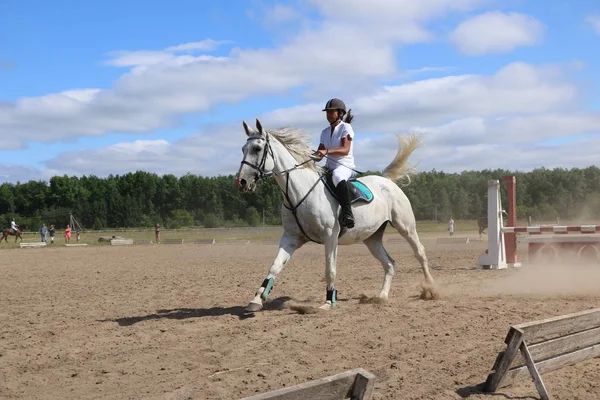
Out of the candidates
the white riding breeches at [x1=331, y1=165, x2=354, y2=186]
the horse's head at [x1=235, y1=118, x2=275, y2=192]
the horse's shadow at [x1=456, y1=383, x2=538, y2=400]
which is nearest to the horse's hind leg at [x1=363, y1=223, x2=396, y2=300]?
the white riding breeches at [x1=331, y1=165, x2=354, y2=186]

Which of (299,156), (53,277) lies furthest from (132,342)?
(53,277)

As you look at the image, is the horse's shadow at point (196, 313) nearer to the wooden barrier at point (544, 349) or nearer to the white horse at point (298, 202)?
the white horse at point (298, 202)

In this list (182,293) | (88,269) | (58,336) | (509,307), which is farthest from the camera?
(88,269)

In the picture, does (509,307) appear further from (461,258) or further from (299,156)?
(461,258)

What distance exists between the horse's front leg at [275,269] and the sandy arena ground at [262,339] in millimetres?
205

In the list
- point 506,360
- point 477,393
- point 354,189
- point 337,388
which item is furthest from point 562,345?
point 354,189

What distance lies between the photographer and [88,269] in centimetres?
1886

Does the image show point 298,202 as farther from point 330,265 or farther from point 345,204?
point 330,265

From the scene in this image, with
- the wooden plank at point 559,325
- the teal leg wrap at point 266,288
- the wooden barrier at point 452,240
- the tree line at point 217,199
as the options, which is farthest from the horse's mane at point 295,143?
the tree line at point 217,199

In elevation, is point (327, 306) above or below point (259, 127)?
below

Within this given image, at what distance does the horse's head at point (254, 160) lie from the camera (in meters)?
8.43

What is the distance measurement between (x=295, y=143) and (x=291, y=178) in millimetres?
683

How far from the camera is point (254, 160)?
857 centimetres

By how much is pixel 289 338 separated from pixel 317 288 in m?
4.92
